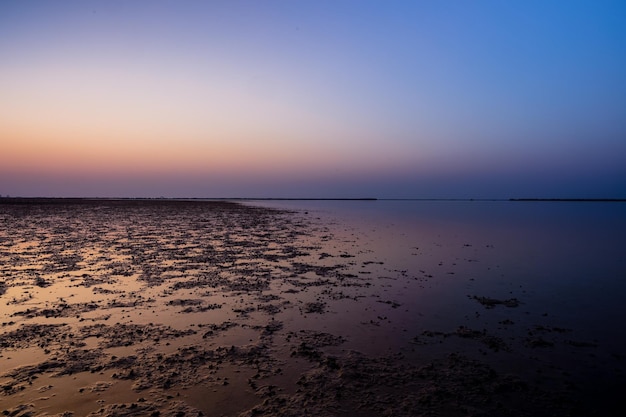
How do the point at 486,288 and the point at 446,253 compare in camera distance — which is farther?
the point at 446,253

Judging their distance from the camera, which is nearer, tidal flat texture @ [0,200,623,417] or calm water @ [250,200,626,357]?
tidal flat texture @ [0,200,623,417]

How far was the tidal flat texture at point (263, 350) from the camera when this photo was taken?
7.31 metres

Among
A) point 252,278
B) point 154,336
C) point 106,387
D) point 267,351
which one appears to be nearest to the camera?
point 106,387

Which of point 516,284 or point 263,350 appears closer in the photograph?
point 263,350

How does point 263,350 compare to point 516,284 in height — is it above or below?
above

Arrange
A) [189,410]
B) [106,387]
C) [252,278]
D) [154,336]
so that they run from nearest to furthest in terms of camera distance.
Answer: [189,410] → [106,387] → [154,336] → [252,278]

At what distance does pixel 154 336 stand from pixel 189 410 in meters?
4.33

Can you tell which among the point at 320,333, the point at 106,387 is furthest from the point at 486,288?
the point at 106,387

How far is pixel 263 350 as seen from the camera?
32.4 feet

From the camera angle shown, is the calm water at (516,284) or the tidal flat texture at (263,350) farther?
the calm water at (516,284)

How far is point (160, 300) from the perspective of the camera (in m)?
14.3

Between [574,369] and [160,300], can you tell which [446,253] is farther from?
[160,300]

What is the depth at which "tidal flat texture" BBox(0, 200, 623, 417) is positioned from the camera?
731 centimetres

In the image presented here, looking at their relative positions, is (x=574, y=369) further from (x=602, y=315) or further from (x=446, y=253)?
(x=446, y=253)
